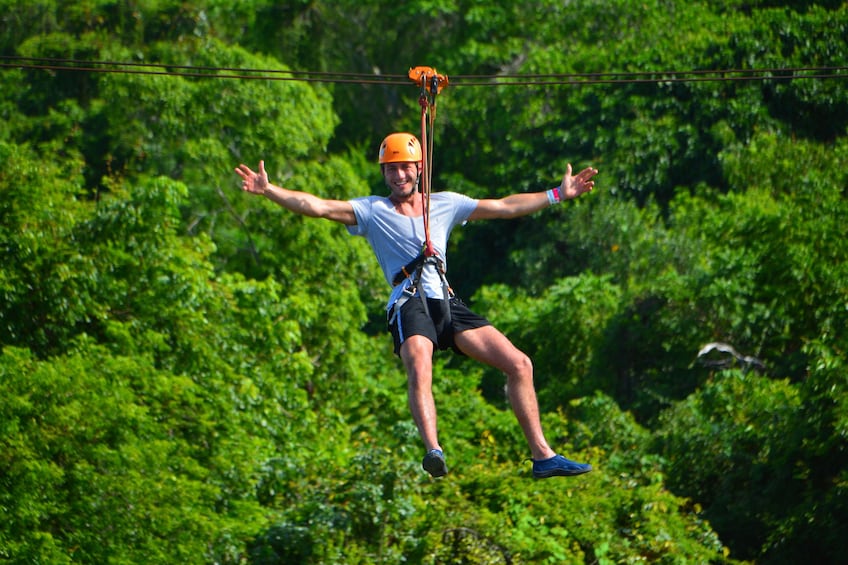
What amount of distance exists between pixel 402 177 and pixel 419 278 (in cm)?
53

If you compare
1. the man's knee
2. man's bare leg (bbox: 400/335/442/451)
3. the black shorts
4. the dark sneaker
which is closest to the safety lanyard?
the black shorts

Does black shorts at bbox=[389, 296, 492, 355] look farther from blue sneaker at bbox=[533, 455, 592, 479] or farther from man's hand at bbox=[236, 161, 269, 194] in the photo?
man's hand at bbox=[236, 161, 269, 194]

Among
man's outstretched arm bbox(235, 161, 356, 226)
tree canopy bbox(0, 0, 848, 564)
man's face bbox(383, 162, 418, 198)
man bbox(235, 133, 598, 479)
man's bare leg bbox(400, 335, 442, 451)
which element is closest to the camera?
man's bare leg bbox(400, 335, 442, 451)

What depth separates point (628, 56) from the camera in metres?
25.8

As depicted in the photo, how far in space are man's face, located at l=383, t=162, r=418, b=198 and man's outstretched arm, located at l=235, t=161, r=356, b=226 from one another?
0.85ft

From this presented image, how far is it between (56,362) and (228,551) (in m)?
2.70

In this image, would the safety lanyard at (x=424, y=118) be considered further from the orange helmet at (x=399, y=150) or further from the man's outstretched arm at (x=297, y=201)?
the man's outstretched arm at (x=297, y=201)

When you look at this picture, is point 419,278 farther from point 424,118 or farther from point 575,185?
point 575,185

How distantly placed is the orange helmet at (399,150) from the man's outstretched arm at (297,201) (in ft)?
1.00

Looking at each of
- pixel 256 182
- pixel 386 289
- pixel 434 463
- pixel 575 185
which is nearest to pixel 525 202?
pixel 575 185

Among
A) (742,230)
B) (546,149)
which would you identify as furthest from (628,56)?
(742,230)

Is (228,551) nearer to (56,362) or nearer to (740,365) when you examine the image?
(56,362)

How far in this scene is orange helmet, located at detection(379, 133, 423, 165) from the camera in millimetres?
7457

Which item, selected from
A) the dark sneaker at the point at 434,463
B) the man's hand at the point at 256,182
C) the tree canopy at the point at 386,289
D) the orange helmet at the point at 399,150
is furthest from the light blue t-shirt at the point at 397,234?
the tree canopy at the point at 386,289
